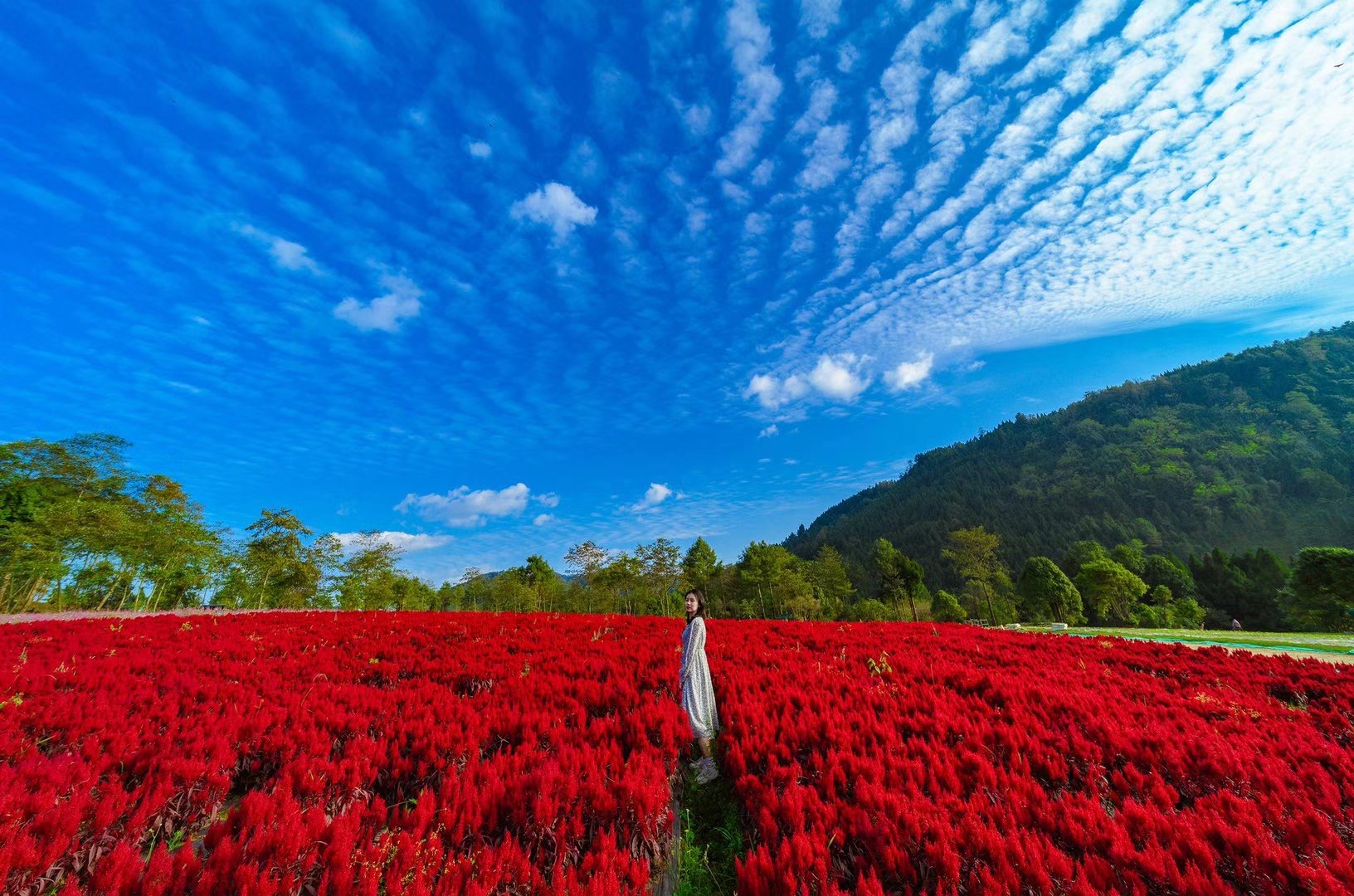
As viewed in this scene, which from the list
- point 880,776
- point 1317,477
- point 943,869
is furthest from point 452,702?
point 1317,477

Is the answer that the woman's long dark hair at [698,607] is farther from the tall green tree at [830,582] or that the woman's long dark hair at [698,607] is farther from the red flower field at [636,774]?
the tall green tree at [830,582]

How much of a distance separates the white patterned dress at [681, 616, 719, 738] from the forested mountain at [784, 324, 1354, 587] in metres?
92.2

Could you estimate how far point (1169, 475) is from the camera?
111250 millimetres

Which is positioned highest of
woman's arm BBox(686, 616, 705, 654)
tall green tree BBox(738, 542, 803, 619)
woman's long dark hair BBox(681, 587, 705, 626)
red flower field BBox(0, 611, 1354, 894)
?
tall green tree BBox(738, 542, 803, 619)

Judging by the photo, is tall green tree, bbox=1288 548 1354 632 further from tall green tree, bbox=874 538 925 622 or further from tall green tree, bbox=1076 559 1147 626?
tall green tree, bbox=874 538 925 622

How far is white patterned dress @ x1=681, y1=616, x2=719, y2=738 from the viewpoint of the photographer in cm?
523

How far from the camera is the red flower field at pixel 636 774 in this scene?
7.73ft

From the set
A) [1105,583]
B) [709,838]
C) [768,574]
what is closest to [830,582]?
[768,574]

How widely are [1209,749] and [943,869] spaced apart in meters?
3.48

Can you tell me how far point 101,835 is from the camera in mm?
2688

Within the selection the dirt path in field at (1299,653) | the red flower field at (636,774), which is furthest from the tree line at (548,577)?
the red flower field at (636,774)

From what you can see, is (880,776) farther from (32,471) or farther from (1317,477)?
(1317,477)

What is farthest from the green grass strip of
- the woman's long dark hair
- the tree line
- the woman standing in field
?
the tree line

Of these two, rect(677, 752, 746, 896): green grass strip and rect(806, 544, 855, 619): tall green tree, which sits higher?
rect(806, 544, 855, 619): tall green tree
